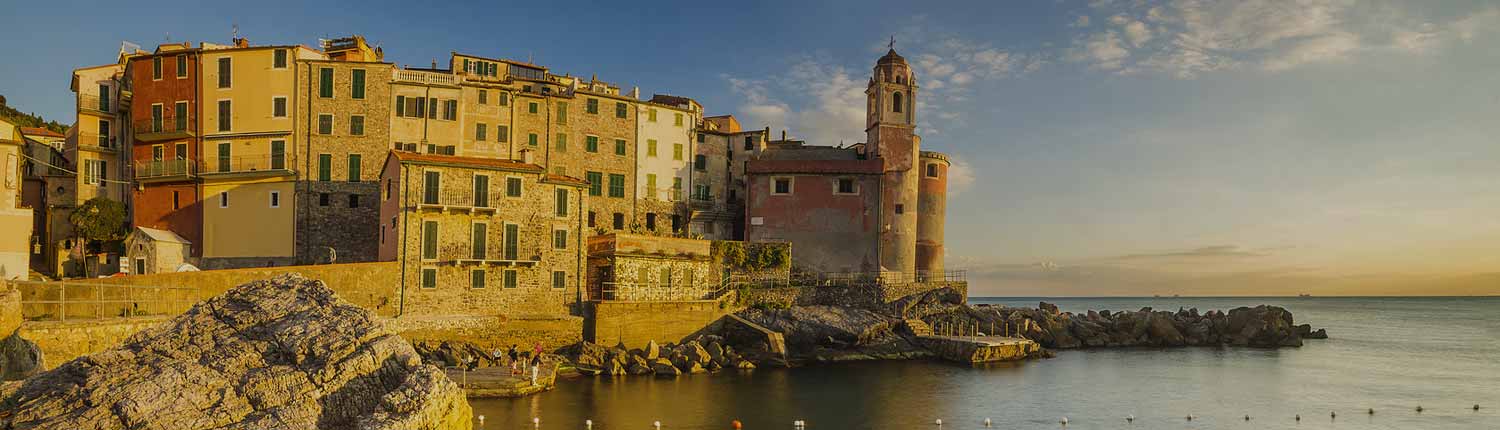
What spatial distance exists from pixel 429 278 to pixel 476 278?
220cm

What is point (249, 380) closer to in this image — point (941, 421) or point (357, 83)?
point (941, 421)

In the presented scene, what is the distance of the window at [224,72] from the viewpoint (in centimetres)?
4347

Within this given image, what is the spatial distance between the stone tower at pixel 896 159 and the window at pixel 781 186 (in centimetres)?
642

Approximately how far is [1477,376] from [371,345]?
6233cm

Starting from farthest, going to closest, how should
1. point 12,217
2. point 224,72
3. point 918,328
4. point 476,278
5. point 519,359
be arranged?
point 918,328
point 224,72
point 476,278
point 519,359
point 12,217

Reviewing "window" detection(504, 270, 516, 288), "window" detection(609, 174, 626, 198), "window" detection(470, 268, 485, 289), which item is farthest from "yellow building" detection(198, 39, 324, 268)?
"window" detection(609, 174, 626, 198)

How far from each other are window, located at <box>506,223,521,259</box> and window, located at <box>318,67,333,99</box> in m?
14.2

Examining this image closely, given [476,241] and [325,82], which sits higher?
[325,82]

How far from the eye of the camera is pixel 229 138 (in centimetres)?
4372

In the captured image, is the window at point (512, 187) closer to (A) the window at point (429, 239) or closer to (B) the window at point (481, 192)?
(B) the window at point (481, 192)

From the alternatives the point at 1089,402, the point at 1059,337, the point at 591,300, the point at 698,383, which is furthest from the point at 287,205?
the point at 1059,337

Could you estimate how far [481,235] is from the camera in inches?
1554

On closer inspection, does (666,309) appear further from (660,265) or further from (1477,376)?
(1477,376)

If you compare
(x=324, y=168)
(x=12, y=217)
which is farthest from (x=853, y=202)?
(x=12, y=217)
